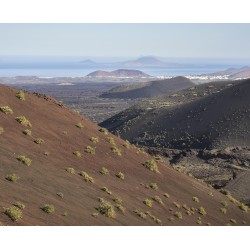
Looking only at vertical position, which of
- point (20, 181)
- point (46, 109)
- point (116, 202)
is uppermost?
point (46, 109)

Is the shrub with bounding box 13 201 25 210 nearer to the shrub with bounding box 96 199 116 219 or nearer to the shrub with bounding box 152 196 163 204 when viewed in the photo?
the shrub with bounding box 96 199 116 219

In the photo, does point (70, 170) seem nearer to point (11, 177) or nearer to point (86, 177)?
point (86, 177)

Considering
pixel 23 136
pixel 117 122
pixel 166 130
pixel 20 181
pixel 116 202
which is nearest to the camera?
A: pixel 20 181

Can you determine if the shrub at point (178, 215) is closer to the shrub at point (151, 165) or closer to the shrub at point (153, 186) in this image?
the shrub at point (153, 186)

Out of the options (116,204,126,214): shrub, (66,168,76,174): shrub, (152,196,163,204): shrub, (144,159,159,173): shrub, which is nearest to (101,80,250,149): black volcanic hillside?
(144,159,159,173): shrub

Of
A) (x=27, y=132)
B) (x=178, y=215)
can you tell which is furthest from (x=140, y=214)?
(x=27, y=132)

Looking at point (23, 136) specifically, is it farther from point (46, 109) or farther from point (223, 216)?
point (223, 216)

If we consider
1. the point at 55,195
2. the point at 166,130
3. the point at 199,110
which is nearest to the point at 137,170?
the point at 55,195
